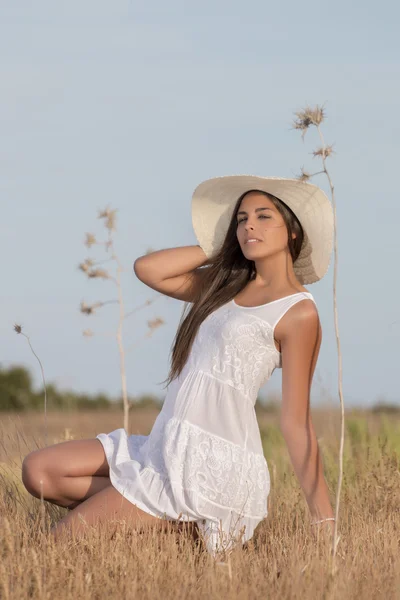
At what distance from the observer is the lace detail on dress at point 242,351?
4.25 m

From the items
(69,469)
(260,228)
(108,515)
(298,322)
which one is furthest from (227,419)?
(260,228)

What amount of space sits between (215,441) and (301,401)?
43cm

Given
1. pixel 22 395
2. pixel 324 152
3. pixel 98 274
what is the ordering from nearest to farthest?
pixel 324 152 < pixel 98 274 < pixel 22 395

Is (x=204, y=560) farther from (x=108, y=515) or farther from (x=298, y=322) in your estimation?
(x=298, y=322)

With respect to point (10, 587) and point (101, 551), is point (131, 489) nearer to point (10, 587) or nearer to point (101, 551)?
point (101, 551)

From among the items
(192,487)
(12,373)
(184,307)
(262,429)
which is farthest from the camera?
(12,373)

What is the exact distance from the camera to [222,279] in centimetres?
457

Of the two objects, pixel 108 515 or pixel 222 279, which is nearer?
pixel 108 515

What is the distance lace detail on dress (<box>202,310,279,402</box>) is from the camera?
4.25 m

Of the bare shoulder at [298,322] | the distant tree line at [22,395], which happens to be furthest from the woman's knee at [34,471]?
the distant tree line at [22,395]

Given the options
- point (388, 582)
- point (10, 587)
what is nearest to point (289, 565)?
point (388, 582)

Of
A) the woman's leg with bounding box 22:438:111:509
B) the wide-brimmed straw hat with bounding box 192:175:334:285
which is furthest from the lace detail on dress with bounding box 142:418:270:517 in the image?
the wide-brimmed straw hat with bounding box 192:175:334:285

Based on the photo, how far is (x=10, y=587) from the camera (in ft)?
11.6

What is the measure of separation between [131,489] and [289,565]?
804mm
